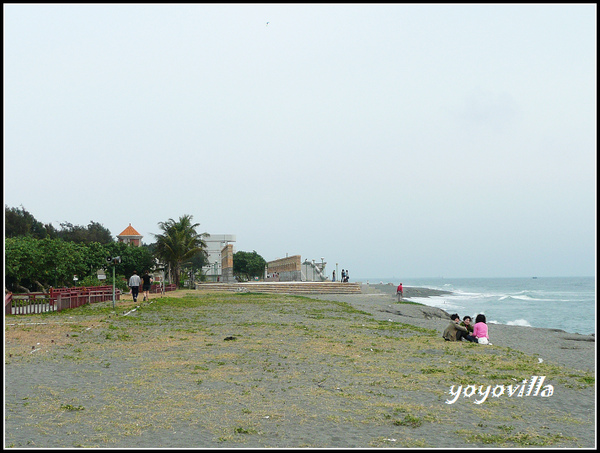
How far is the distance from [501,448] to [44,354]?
9267mm

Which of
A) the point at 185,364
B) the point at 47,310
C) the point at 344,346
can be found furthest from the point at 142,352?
the point at 47,310

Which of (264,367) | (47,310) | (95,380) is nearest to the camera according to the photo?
(95,380)

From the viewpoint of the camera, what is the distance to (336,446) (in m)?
5.81

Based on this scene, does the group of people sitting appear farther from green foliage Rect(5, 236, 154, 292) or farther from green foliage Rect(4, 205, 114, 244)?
green foliage Rect(4, 205, 114, 244)

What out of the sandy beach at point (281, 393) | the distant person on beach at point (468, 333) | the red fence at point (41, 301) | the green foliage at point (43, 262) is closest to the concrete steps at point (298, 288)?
the green foliage at point (43, 262)

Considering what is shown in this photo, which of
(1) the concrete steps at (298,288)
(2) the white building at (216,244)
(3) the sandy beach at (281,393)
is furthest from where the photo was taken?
(2) the white building at (216,244)

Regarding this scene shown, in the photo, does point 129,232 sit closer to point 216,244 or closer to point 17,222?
point 17,222

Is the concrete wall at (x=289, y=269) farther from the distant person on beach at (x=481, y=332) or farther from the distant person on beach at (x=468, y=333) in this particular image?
the distant person on beach at (x=481, y=332)

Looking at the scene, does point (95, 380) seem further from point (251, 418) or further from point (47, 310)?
point (47, 310)

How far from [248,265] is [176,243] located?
5079 centimetres

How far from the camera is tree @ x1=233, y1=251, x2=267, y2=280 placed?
104 meters

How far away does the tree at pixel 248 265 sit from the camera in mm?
103875

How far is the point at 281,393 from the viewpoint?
26.9 ft

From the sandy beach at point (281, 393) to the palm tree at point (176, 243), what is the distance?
38.7 meters
